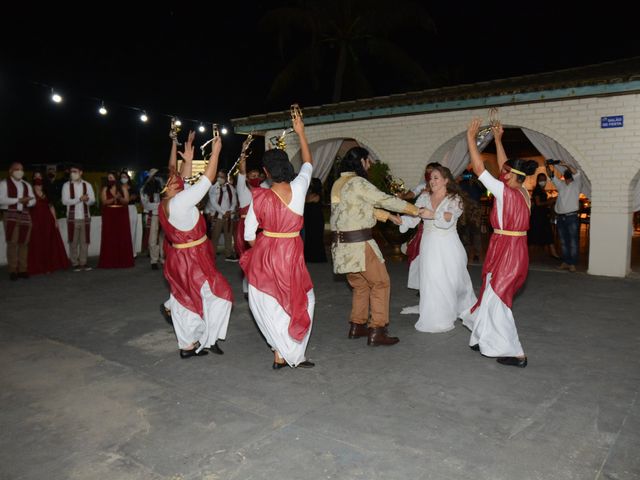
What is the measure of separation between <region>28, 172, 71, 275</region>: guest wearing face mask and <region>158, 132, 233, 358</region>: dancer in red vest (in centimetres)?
558

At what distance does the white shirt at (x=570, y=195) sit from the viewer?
9.24m

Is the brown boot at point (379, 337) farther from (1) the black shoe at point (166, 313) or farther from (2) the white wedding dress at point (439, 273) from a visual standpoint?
(1) the black shoe at point (166, 313)

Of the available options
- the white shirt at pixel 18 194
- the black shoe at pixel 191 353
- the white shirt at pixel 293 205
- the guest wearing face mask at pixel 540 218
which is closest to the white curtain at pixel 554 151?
the guest wearing face mask at pixel 540 218

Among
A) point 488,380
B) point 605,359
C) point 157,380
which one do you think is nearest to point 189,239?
point 157,380

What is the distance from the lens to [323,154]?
13.6 m

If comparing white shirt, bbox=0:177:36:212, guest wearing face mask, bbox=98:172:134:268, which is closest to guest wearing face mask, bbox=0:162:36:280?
white shirt, bbox=0:177:36:212

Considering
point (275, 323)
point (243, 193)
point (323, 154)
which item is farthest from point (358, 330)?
point (323, 154)

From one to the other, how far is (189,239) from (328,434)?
7.53 feet

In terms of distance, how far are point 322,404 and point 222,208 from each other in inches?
294

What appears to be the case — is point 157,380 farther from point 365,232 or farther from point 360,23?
point 360,23

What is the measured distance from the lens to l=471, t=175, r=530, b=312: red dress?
4.64 metres

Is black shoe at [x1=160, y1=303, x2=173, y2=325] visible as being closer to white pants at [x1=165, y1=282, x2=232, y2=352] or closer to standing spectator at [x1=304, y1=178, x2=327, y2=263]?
white pants at [x1=165, y1=282, x2=232, y2=352]

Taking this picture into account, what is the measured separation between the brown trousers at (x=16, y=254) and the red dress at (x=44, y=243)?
0.19 meters

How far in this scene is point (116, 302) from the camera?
7.32 metres
